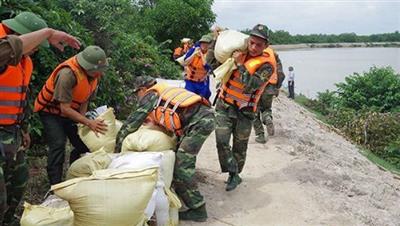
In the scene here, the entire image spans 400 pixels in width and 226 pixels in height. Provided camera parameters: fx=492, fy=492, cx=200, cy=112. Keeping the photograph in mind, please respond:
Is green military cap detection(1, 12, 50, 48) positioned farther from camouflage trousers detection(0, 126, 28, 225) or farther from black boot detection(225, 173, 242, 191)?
black boot detection(225, 173, 242, 191)

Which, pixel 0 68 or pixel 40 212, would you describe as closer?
→ pixel 0 68

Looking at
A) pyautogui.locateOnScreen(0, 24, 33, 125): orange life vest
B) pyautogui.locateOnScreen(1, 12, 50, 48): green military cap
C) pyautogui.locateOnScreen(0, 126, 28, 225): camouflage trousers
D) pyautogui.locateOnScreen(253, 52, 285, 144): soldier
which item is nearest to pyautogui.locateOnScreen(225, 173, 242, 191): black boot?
pyautogui.locateOnScreen(253, 52, 285, 144): soldier

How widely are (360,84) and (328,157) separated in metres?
9.91

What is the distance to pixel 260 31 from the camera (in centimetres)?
495

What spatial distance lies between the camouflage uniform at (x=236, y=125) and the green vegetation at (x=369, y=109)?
727cm

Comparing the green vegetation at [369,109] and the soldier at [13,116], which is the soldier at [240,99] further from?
the green vegetation at [369,109]

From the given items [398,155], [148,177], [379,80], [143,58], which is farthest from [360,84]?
[148,177]

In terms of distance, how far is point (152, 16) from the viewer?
19141mm

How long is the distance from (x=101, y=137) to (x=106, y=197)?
1.38 m

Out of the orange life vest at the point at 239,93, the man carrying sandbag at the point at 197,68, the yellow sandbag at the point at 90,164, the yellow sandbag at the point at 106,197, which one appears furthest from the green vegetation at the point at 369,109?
the yellow sandbag at the point at 106,197

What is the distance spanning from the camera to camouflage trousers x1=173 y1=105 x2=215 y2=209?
169 inches

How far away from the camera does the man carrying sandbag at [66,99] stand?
416 cm

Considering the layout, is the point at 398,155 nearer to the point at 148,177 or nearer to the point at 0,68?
the point at 148,177

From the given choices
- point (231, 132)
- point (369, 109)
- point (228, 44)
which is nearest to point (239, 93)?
point (231, 132)
